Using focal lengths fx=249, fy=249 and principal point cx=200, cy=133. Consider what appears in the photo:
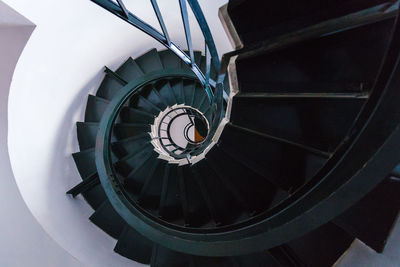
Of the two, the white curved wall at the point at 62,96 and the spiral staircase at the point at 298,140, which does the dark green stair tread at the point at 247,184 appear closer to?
the spiral staircase at the point at 298,140

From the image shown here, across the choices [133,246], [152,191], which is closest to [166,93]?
[152,191]

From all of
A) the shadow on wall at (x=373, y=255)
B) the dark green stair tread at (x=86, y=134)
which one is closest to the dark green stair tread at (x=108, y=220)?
the dark green stair tread at (x=86, y=134)

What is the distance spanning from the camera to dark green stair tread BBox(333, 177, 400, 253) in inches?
66.2

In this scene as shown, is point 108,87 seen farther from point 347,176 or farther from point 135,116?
point 347,176

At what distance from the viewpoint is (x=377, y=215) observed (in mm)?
1722

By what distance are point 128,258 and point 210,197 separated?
2.39 m

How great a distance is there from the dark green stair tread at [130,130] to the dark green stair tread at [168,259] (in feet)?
8.60

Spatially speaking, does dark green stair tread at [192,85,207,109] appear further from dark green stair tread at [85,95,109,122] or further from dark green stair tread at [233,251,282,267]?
dark green stair tread at [233,251,282,267]

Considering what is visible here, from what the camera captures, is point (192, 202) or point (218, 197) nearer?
point (218, 197)

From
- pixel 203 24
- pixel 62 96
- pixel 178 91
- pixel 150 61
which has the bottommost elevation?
pixel 62 96

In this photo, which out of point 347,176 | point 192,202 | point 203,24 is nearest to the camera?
point 347,176

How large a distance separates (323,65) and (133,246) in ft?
12.9

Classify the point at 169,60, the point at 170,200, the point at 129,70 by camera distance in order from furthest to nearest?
the point at 169,60 → the point at 129,70 → the point at 170,200

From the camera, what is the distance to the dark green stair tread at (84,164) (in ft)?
15.9
